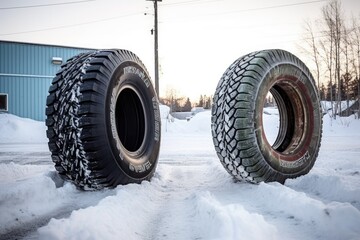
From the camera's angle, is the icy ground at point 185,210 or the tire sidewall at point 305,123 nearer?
the icy ground at point 185,210

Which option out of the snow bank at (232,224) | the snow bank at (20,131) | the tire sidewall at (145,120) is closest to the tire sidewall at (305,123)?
the snow bank at (232,224)

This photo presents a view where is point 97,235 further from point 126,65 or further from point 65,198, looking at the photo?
point 126,65

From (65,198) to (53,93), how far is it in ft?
3.66

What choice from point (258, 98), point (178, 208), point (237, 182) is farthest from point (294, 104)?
point (178, 208)

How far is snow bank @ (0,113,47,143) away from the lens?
1400 cm

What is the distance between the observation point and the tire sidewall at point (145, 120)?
112 inches

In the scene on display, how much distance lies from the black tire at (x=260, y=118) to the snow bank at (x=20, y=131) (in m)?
12.9

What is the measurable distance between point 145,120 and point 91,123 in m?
1.26

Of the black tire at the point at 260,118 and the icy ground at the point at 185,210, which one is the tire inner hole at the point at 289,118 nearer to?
the black tire at the point at 260,118

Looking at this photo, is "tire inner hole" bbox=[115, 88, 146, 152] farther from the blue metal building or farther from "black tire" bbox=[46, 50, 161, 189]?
the blue metal building

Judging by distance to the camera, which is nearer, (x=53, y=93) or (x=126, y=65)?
(x=53, y=93)

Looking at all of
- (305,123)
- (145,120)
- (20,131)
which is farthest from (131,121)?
(20,131)

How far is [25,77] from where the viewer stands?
1950 cm

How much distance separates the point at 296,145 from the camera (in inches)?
145
